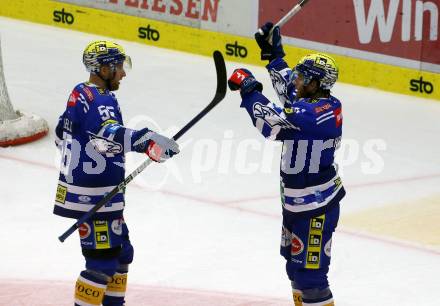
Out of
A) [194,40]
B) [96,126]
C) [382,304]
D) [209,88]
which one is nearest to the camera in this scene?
[96,126]

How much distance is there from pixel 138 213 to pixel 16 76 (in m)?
4.13

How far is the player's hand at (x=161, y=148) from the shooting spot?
653 centimetres

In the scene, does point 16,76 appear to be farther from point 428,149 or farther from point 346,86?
point 428,149

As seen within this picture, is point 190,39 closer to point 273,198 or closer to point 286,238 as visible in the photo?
point 273,198

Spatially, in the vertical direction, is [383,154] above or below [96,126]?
below

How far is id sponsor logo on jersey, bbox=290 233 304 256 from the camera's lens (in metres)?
6.93

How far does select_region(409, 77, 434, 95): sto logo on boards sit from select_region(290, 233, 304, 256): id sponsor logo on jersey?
6.15m

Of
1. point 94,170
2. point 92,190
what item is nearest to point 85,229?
point 92,190

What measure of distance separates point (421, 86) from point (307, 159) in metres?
6.20

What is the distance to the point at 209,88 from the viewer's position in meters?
13.1

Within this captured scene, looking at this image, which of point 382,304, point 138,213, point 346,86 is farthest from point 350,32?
point 382,304

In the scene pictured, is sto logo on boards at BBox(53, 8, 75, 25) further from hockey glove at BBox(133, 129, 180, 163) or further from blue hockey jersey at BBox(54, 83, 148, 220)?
hockey glove at BBox(133, 129, 180, 163)

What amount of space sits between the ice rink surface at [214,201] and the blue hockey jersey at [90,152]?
1027mm

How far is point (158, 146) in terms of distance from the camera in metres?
6.54
